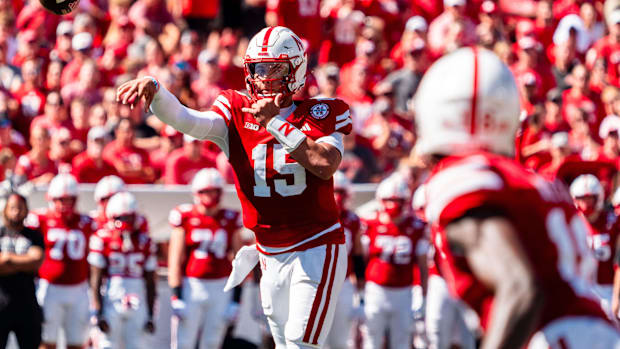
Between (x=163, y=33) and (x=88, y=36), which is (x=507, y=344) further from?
(x=163, y=33)

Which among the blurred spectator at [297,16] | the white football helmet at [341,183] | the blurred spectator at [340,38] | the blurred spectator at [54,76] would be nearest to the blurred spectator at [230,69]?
the blurred spectator at [297,16]

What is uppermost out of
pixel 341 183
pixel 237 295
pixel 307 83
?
pixel 307 83

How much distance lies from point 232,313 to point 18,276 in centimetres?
176

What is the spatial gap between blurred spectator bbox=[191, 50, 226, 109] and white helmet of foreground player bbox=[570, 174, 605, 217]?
3473 millimetres

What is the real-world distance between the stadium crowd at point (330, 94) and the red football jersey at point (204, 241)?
0.02 meters

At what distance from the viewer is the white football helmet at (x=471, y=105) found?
104 inches

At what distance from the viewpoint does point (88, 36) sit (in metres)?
10.4

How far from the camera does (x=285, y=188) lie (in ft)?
14.8

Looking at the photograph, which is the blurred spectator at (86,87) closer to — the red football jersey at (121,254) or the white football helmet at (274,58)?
the red football jersey at (121,254)

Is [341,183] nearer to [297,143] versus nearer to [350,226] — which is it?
[350,226]

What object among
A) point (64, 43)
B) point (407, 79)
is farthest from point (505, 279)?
point (64, 43)

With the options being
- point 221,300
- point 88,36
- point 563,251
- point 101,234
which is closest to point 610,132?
point 221,300

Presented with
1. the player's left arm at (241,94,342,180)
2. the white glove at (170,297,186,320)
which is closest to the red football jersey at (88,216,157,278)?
the white glove at (170,297,186,320)

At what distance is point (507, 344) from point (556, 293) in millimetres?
213
